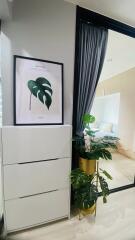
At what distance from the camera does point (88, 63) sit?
76.2 inches

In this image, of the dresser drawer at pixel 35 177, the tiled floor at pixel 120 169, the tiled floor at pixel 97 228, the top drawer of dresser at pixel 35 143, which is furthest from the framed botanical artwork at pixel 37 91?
the tiled floor at pixel 120 169

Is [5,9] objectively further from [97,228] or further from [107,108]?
[107,108]

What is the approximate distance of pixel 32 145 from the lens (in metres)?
1.51

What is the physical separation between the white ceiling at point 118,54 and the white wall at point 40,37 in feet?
2.73

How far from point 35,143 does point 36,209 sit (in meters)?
0.73

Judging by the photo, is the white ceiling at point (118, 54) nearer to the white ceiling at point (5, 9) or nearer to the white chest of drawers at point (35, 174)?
the white ceiling at point (5, 9)

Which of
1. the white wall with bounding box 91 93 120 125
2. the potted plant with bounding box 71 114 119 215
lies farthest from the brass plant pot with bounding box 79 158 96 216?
the white wall with bounding box 91 93 120 125

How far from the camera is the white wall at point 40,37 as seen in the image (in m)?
1.48

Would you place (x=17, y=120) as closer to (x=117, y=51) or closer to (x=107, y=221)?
(x=107, y=221)

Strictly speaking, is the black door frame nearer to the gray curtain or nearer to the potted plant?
the gray curtain

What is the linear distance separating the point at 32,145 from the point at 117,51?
247 cm

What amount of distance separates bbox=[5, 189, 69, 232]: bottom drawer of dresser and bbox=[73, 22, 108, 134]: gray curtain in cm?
82

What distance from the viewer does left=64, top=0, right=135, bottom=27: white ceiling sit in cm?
168

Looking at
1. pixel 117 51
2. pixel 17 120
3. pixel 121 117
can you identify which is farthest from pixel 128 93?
pixel 17 120
